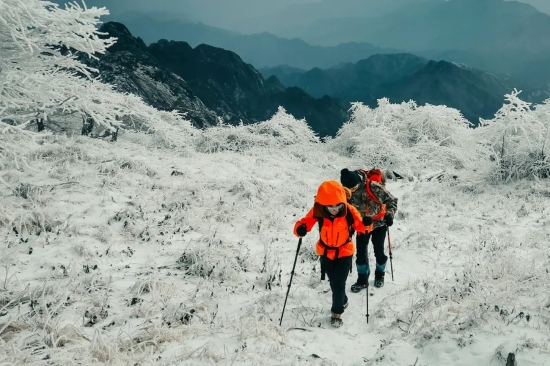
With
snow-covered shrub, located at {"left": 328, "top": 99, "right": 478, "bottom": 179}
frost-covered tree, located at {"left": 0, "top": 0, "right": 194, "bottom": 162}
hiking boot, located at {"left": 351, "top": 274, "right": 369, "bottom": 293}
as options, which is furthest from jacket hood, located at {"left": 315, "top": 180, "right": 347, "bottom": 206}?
snow-covered shrub, located at {"left": 328, "top": 99, "right": 478, "bottom": 179}

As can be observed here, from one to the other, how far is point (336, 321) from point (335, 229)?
1305mm

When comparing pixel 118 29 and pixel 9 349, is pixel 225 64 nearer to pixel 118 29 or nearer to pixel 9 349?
pixel 118 29

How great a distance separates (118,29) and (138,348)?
111 m

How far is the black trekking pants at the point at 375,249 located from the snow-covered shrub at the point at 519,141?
994 centimetres

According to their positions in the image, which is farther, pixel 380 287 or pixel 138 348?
pixel 380 287

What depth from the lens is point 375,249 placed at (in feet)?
20.0

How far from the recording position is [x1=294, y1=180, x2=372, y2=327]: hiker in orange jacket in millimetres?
4418

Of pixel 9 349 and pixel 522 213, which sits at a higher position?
pixel 522 213

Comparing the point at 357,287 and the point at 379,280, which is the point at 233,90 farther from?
the point at 357,287

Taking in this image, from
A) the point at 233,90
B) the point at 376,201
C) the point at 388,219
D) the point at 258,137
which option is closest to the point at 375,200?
the point at 376,201

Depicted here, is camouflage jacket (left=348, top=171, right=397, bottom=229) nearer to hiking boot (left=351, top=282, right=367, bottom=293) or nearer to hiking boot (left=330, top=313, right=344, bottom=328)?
hiking boot (left=351, top=282, right=367, bottom=293)

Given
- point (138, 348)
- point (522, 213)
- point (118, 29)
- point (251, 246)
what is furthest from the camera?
point (118, 29)

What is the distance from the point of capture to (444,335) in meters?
3.64

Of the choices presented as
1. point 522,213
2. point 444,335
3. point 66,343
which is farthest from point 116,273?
point 522,213
